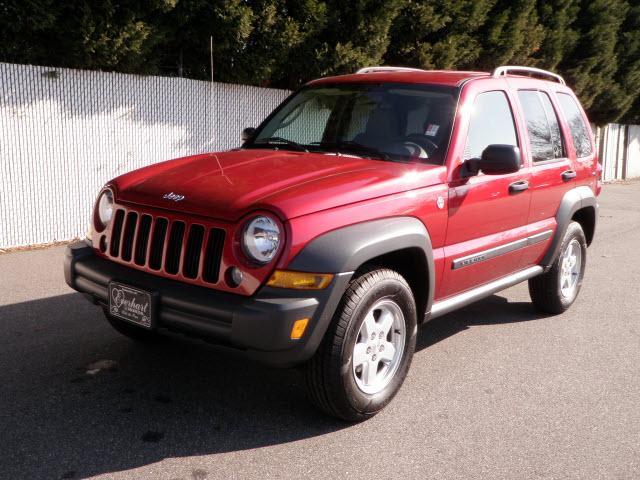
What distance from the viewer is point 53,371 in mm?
4254

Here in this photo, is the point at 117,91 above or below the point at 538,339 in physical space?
above

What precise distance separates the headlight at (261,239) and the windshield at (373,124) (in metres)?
1.21

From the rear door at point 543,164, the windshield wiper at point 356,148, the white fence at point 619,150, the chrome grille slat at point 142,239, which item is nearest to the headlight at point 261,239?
the chrome grille slat at point 142,239

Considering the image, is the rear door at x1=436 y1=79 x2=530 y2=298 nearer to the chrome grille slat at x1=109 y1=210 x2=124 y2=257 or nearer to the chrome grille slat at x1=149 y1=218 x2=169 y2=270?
the chrome grille slat at x1=149 y1=218 x2=169 y2=270

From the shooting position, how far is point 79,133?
8453 mm

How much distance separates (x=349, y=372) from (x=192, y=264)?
0.97 meters

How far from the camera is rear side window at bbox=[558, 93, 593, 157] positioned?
5.81 m

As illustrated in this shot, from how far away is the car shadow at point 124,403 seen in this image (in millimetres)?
3285

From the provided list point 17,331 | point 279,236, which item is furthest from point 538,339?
point 17,331

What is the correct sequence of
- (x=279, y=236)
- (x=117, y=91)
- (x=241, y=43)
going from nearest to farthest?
1. (x=279, y=236)
2. (x=117, y=91)
3. (x=241, y=43)

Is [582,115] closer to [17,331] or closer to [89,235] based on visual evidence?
Result: [89,235]

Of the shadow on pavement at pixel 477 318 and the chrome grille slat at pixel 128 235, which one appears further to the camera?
the shadow on pavement at pixel 477 318

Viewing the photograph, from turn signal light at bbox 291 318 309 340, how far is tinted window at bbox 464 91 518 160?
5.63 ft

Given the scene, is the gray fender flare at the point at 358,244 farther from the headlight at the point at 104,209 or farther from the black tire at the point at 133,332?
the black tire at the point at 133,332
